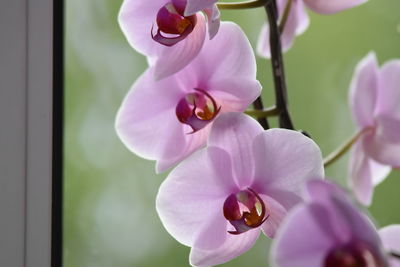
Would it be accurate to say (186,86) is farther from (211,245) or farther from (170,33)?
(211,245)

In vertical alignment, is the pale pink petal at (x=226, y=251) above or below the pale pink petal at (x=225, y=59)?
below

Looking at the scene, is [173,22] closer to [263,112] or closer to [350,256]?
[263,112]

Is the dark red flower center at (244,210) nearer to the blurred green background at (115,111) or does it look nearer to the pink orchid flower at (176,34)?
the pink orchid flower at (176,34)
